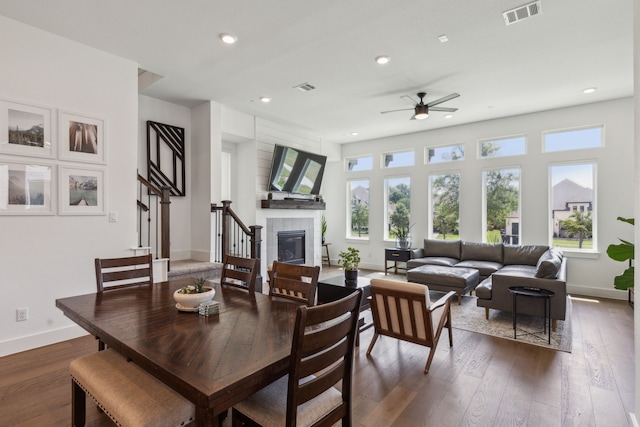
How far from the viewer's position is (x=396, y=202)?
8.05 meters

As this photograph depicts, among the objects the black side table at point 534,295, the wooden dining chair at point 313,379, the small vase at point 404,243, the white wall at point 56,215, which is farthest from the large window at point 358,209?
the wooden dining chair at point 313,379

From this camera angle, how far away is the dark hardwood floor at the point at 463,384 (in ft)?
7.35

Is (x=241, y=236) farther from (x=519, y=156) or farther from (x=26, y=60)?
(x=519, y=156)

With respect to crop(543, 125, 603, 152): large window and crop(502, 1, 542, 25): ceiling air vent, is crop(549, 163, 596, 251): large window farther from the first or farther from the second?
crop(502, 1, 542, 25): ceiling air vent

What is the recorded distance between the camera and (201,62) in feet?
13.3

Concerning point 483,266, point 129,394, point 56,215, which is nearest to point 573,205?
point 483,266

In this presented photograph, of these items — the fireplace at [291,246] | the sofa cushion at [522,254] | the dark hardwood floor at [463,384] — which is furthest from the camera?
the fireplace at [291,246]

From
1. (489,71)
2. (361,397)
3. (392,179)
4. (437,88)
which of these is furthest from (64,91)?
(392,179)

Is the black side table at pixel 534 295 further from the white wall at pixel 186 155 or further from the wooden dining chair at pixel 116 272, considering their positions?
the white wall at pixel 186 155

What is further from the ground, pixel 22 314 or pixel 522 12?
pixel 522 12

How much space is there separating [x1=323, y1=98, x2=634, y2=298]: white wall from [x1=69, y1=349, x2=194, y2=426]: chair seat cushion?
21.7 ft

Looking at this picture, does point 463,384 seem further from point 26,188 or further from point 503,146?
point 503,146

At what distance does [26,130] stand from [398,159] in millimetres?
6809

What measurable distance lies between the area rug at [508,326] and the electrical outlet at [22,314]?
4666mm
